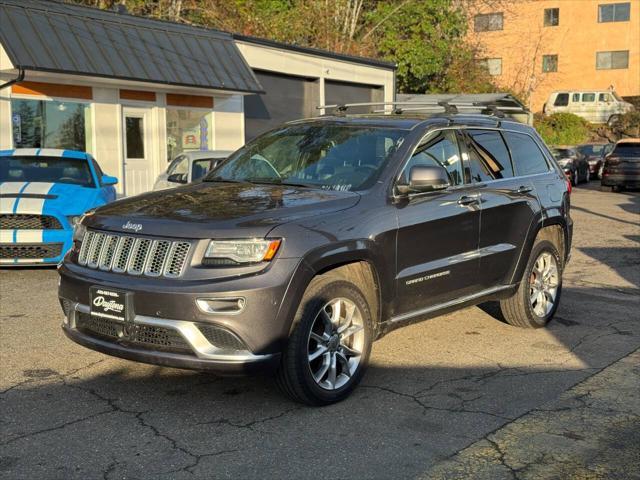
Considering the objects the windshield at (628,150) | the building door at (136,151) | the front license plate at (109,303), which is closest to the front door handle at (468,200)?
the front license plate at (109,303)

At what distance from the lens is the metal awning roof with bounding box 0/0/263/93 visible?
15648 mm

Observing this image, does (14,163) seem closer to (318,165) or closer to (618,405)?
(318,165)

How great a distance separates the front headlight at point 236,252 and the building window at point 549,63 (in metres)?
53.6

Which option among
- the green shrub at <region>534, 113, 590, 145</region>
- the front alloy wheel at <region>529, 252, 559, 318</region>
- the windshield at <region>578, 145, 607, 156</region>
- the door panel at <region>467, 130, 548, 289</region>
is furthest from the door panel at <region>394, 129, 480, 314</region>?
the green shrub at <region>534, 113, 590, 145</region>

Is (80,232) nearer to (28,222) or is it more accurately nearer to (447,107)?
(447,107)

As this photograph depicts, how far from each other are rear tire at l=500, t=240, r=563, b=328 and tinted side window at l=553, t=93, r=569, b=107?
42.4 metres

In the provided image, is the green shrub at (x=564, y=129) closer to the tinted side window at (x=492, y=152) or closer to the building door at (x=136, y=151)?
the building door at (x=136, y=151)

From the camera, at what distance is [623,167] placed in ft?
84.5

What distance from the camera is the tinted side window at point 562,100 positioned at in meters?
47.7

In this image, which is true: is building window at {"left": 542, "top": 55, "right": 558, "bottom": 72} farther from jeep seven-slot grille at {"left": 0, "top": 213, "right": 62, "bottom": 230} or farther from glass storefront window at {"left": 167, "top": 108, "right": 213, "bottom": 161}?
jeep seven-slot grille at {"left": 0, "top": 213, "right": 62, "bottom": 230}

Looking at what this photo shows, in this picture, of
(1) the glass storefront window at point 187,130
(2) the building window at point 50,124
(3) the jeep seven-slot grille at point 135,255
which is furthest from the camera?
(1) the glass storefront window at point 187,130

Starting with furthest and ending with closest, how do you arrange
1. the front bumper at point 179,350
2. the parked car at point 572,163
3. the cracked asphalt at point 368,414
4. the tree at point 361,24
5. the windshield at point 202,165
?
the tree at point 361,24
the parked car at point 572,163
the windshield at point 202,165
the front bumper at point 179,350
the cracked asphalt at point 368,414

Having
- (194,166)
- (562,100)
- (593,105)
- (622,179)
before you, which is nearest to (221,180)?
(194,166)

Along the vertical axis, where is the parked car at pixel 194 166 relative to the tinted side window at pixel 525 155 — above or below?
below
